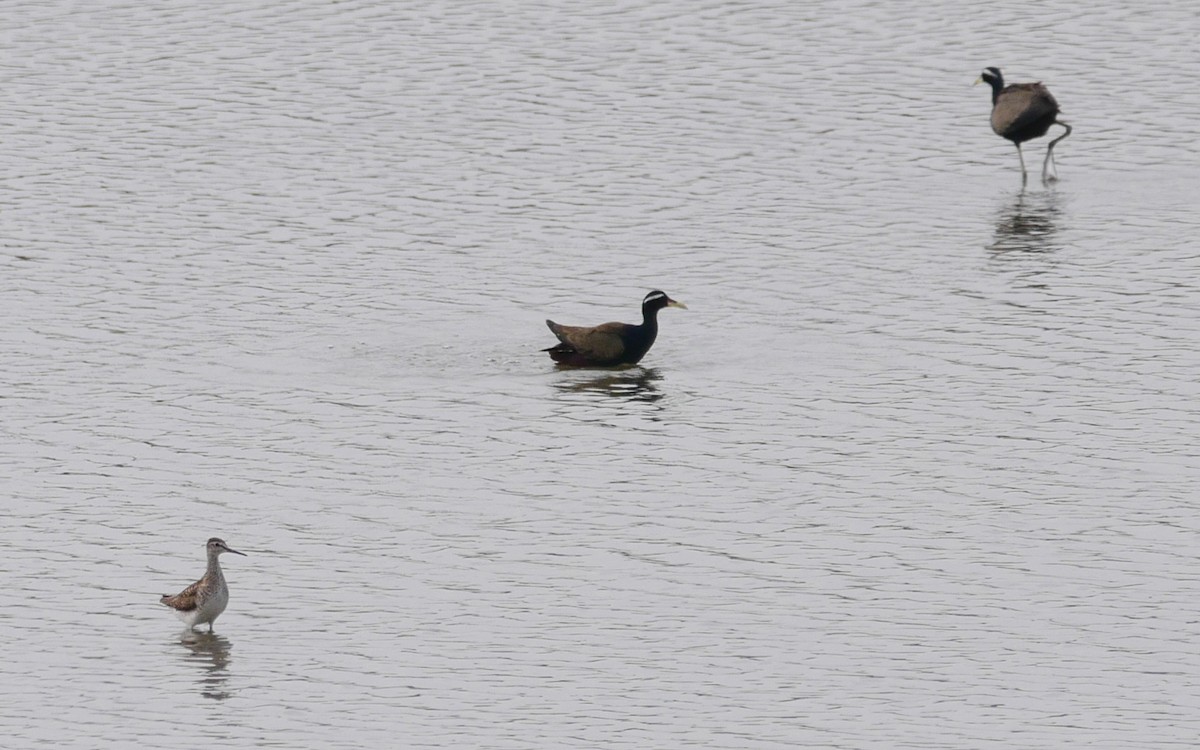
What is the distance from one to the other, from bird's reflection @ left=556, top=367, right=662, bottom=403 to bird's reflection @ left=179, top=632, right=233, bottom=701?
7.80 m

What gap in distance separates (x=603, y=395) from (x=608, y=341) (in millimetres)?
801

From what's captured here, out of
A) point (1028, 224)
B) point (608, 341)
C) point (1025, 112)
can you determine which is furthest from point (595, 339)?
point (1025, 112)

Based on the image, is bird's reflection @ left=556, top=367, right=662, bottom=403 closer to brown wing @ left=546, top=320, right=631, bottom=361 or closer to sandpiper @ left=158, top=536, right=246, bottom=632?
brown wing @ left=546, top=320, right=631, bottom=361

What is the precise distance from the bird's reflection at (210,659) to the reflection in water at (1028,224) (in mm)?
15462

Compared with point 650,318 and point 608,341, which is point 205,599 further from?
point 650,318

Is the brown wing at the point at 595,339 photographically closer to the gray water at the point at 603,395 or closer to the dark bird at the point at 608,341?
the dark bird at the point at 608,341

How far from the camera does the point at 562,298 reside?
28.3m

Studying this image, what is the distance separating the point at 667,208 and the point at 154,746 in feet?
60.9

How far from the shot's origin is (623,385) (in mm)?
25453

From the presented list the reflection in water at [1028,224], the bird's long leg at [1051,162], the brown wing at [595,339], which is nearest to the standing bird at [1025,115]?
the bird's long leg at [1051,162]

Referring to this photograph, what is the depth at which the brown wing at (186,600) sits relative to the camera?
58.2ft

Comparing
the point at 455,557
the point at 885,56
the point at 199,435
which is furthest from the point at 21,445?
the point at 885,56

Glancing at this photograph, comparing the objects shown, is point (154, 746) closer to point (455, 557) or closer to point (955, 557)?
point (455, 557)

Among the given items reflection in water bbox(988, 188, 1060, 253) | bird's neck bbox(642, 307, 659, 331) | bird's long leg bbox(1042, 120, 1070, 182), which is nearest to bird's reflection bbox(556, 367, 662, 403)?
bird's neck bbox(642, 307, 659, 331)
